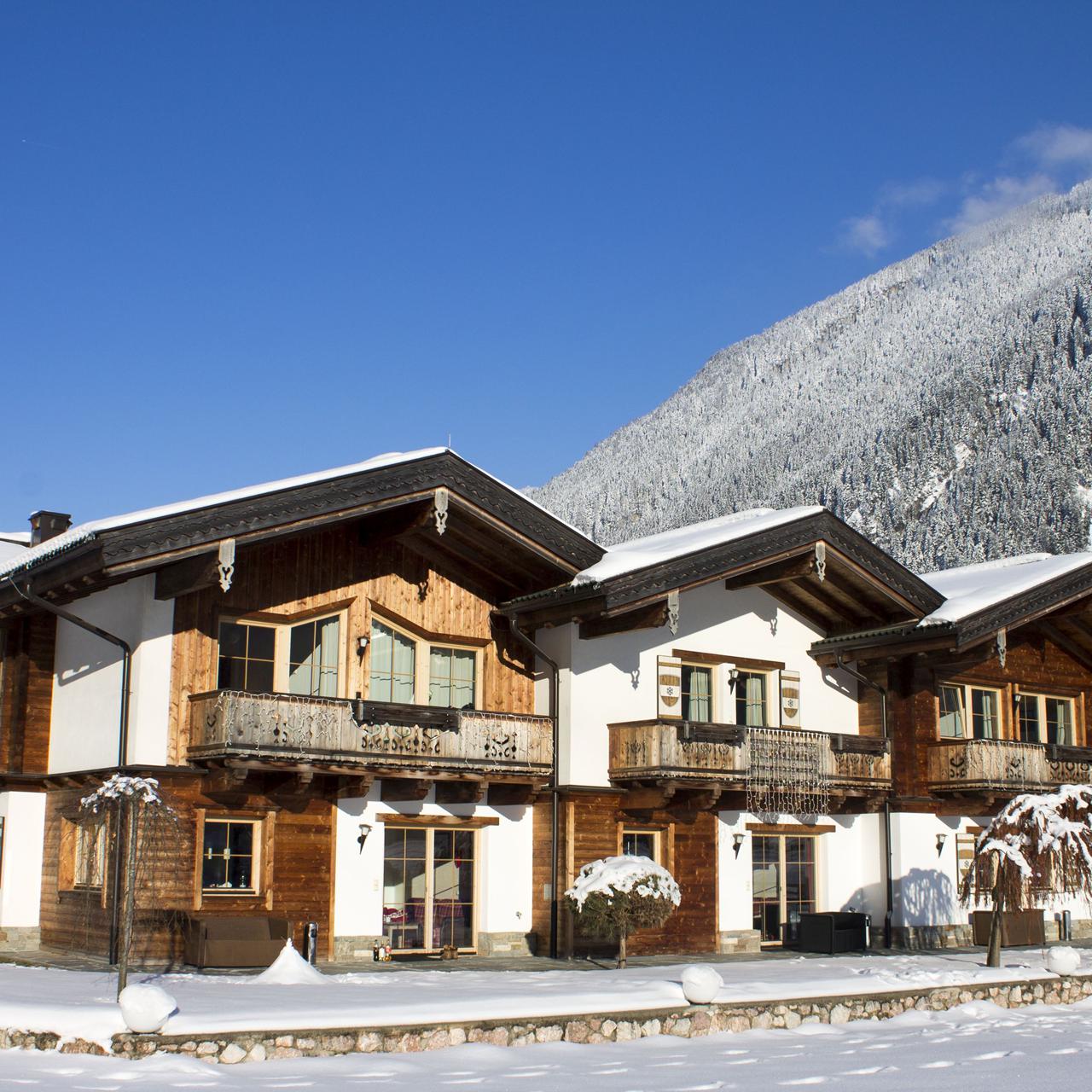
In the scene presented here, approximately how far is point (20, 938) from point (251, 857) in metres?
3.88

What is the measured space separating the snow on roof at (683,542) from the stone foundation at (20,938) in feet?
Answer: 31.1

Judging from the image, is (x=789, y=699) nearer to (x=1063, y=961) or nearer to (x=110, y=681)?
(x=1063, y=961)

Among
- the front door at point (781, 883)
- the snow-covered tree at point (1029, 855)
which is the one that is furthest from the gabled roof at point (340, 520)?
the snow-covered tree at point (1029, 855)

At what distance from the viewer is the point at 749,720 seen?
25.7m

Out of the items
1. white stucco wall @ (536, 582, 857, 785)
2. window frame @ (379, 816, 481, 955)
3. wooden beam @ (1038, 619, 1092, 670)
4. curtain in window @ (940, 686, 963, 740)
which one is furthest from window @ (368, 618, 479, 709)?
wooden beam @ (1038, 619, 1092, 670)

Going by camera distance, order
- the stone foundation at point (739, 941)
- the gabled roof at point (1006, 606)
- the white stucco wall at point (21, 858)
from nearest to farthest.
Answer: the white stucco wall at point (21, 858)
the stone foundation at point (739, 941)
the gabled roof at point (1006, 606)

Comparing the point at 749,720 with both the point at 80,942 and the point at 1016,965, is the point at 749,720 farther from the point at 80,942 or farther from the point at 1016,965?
the point at 80,942

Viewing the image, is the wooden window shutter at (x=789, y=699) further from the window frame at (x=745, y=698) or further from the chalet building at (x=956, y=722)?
the chalet building at (x=956, y=722)

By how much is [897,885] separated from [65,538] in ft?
50.3

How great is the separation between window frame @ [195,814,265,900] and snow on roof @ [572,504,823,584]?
19.6 feet

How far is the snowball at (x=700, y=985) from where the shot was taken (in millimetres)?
15500

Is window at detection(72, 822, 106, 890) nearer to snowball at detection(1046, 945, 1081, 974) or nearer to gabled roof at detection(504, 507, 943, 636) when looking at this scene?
gabled roof at detection(504, 507, 943, 636)

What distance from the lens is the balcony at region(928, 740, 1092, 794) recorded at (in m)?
26.1

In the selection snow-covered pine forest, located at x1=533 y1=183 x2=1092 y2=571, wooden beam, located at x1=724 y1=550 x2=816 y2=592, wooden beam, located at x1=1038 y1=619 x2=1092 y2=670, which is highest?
snow-covered pine forest, located at x1=533 y1=183 x2=1092 y2=571
